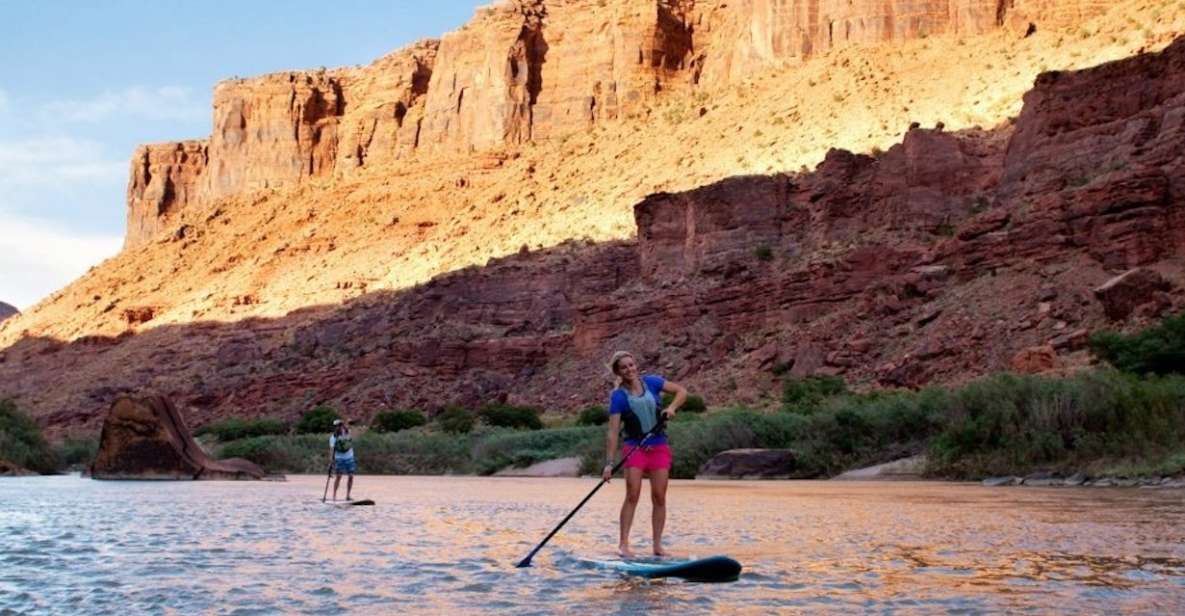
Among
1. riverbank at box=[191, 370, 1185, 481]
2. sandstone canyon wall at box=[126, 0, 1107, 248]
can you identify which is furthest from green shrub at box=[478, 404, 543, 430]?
sandstone canyon wall at box=[126, 0, 1107, 248]

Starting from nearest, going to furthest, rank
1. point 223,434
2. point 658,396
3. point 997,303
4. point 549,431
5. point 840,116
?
point 658,396 < point 997,303 < point 549,431 < point 223,434 < point 840,116

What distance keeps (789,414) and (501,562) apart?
2602cm

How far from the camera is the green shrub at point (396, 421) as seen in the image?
191 feet

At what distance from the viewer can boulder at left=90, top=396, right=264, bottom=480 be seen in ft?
101

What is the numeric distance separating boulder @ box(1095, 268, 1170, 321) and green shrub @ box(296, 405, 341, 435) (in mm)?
33441

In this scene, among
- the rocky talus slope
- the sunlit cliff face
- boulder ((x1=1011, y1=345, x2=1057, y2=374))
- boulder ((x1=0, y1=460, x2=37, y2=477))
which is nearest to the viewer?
boulder ((x1=1011, y1=345, x2=1057, y2=374))

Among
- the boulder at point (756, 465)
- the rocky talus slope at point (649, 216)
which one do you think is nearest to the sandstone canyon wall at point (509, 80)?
the rocky talus slope at point (649, 216)

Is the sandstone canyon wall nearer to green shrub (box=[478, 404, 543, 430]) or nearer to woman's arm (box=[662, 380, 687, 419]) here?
green shrub (box=[478, 404, 543, 430])

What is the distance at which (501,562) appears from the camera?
10.9 meters

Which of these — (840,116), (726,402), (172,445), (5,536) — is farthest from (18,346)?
(5,536)

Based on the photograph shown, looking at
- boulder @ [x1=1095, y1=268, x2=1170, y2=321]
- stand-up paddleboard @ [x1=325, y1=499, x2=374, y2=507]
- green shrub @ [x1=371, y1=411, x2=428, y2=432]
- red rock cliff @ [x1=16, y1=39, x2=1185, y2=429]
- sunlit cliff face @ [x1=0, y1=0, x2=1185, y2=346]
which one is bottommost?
stand-up paddleboard @ [x1=325, y1=499, x2=374, y2=507]

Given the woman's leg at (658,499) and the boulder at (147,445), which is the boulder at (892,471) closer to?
the boulder at (147,445)

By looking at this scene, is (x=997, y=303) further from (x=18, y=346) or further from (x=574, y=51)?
(x=18, y=346)

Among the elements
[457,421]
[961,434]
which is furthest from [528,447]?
[961,434]
